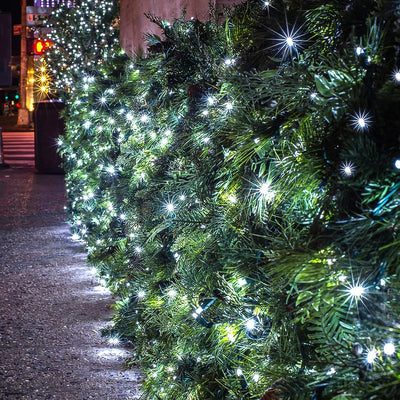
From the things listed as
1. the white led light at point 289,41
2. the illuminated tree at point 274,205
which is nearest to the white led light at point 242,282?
the illuminated tree at point 274,205

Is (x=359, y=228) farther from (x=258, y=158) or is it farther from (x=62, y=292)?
(x=62, y=292)

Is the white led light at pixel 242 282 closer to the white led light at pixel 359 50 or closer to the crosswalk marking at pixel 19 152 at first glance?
the white led light at pixel 359 50

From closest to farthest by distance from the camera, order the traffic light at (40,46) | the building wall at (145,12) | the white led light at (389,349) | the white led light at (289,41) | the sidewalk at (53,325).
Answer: the white led light at (389,349), the white led light at (289,41), the sidewalk at (53,325), the building wall at (145,12), the traffic light at (40,46)

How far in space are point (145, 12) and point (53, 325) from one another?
4047 millimetres

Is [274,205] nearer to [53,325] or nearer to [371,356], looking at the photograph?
[371,356]

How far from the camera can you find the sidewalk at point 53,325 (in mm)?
3659

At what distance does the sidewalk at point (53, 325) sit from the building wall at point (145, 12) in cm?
238

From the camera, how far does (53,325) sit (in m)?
4.70

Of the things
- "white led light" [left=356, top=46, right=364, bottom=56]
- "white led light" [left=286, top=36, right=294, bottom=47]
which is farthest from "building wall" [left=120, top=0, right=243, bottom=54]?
"white led light" [left=356, top=46, right=364, bottom=56]

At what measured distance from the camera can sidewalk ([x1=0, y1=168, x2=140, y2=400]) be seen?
12.0 feet

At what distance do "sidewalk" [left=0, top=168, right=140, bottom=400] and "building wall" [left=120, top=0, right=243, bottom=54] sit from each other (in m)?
2.38

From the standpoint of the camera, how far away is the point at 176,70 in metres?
3.28

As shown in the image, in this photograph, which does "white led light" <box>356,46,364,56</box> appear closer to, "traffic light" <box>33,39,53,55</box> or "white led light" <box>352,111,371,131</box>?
"white led light" <box>352,111,371,131</box>

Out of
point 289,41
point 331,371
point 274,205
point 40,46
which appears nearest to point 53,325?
point 274,205
